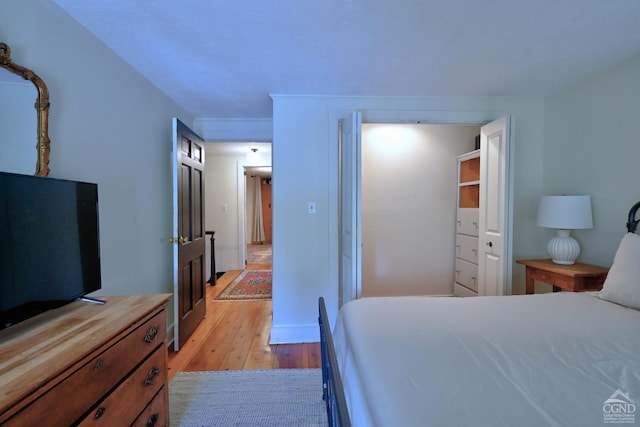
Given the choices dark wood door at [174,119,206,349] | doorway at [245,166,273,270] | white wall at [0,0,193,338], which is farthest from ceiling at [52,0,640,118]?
doorway at [245,166,273,270]

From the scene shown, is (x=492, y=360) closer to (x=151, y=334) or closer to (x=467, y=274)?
(x=151, y=334)

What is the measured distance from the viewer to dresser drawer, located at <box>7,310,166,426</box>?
0.71m

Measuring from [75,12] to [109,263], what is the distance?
1.40 m

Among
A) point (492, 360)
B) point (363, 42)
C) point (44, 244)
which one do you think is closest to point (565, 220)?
point (492, 360)

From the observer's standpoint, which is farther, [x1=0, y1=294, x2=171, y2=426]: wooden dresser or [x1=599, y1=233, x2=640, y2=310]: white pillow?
[x1=599, y1=233, x2=640, y2=310]: white pillow

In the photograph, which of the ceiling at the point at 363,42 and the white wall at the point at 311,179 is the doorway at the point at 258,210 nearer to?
the white wall at the point at 311,179

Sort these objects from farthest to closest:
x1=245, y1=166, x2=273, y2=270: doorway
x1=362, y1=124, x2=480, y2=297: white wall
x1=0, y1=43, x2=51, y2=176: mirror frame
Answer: x1=245, y1=166, x2=273, y2=270: doorway, x1=362, y1=124, x2=480, y2=297: white wall, x1=0, y1=43, x2=51, y2=176: mirror frame

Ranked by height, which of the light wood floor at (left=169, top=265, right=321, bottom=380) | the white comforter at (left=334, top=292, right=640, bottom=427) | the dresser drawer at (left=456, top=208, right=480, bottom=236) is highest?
the dresser drawer at (left=456, top=208, right=480, bottom=236)

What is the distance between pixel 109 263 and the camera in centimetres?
169

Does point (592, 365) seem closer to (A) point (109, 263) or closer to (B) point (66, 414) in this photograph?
(B) point (66, 414)

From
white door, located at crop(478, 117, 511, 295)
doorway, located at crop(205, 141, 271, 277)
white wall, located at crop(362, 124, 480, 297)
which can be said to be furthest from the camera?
doorway, located at crop(205, 141, 271, 277)

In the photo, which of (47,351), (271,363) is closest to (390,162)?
(271,363)

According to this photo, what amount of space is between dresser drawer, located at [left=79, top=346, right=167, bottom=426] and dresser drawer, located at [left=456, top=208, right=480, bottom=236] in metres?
3.13

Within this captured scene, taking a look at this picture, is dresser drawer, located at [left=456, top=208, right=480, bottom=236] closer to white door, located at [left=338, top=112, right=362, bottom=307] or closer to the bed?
the bed
